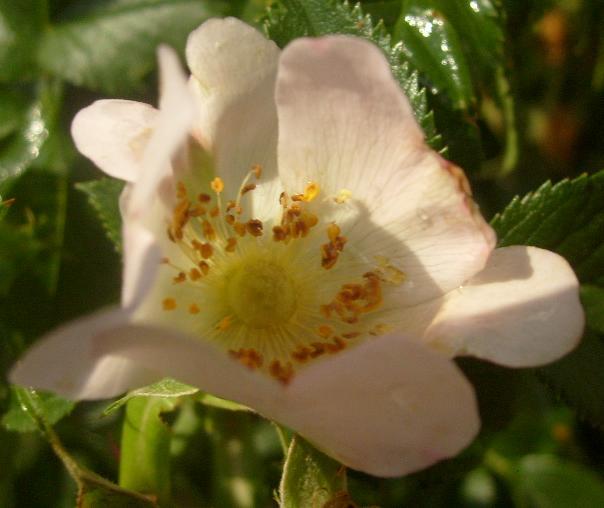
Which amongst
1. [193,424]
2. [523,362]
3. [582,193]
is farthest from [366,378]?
[193,424]

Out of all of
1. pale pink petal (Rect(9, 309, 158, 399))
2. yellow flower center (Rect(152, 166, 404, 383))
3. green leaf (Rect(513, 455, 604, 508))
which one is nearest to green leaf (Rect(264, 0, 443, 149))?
yellow flower center (Rect(152, 166, 404, 383))

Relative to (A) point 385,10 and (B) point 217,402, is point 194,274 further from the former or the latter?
(A) point 385,10

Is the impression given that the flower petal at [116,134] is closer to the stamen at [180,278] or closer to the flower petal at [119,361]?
the stamen at [180,278]

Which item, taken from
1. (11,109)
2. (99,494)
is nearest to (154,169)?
(99,494)

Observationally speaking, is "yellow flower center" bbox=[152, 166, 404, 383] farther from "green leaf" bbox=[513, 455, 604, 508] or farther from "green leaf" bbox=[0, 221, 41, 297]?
"green leaf" bbox=[513, 455, 604, 508]

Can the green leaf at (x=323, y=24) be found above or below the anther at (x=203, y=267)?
above

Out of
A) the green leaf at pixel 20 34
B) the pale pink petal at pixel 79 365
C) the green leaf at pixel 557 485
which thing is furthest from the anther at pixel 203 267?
the green leaf at pixel 557 485
